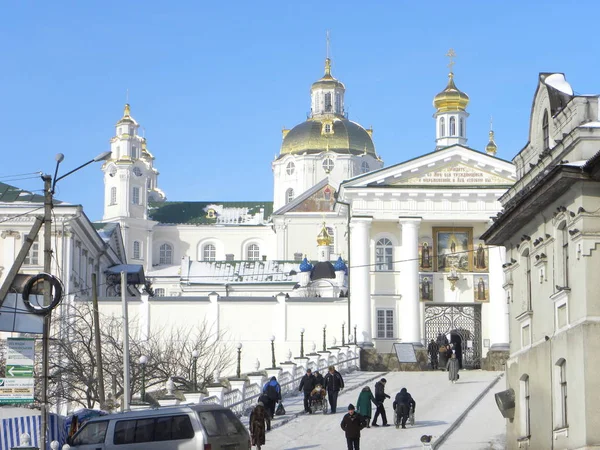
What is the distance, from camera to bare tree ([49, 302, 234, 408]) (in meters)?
55.7

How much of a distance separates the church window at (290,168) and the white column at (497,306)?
7034 cm

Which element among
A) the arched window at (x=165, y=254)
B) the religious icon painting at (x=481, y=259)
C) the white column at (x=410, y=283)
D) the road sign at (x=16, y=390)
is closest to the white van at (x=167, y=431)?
the road sign at (x=16, y=390)

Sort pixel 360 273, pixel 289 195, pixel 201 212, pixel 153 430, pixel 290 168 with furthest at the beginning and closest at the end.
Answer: pixel 201 212 < pixel 289 195 < pixel 290 168 < pixel 360 273 < pixel 153 430

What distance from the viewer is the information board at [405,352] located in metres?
66.6

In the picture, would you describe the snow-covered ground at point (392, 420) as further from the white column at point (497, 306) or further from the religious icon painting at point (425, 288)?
the religious icon painting at point (425, 288)

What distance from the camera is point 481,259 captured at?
71250mm

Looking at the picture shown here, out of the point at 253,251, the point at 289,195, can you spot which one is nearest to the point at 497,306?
the point at 289,195

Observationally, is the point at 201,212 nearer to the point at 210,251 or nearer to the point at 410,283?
the point at 210,251

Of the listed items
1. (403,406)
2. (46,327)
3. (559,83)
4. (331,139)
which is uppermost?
(331,139)

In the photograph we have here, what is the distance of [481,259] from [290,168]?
70615 millimetres

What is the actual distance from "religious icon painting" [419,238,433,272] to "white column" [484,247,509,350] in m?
2.85

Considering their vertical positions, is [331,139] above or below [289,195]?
above

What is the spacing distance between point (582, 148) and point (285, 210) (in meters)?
104

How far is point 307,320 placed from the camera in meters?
73.0
